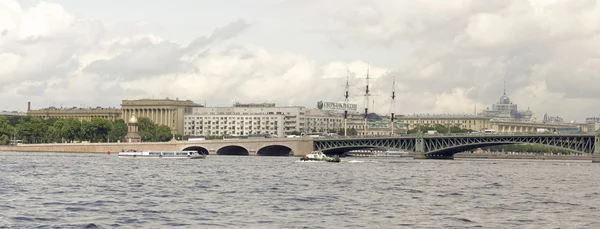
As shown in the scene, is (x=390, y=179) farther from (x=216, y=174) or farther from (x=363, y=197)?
(x=363, y=197)

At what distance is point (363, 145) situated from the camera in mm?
160625

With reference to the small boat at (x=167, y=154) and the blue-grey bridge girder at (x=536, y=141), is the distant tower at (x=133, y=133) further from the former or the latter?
the blue-grey bridge girder at (x=536, y=141)

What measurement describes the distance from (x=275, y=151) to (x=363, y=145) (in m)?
27.3

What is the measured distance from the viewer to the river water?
4725cm

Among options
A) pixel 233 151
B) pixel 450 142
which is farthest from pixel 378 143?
pixel 233 151

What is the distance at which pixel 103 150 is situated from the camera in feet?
586

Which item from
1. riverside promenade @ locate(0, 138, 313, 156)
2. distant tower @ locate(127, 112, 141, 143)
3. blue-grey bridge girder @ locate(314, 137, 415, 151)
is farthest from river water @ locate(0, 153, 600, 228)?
distant tower @ locate(127, 112, 141, 143)

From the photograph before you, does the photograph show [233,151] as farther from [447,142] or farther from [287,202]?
[287,202]

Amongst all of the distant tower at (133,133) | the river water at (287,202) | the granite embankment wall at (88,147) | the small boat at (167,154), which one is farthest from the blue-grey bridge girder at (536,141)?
the distant tower at (133,133)

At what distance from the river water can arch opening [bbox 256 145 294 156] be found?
93214 millimetres

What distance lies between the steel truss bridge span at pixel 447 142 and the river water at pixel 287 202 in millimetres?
58155

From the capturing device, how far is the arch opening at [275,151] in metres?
179

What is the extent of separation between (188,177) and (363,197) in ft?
81.6

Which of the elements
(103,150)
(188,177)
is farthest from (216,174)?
(103,150)
